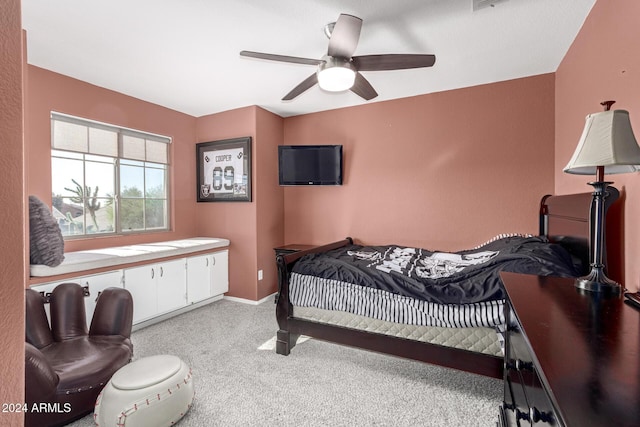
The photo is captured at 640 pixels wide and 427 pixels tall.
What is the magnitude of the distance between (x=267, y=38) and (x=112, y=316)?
7.83 feet

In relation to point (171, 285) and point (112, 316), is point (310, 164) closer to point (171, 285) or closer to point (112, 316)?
point (171, 285)

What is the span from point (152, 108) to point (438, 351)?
404cm

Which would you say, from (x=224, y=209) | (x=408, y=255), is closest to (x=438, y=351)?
(x=408, y=255)

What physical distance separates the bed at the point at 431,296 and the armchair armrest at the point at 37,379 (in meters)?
1.47

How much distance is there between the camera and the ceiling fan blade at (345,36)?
5.59 feet

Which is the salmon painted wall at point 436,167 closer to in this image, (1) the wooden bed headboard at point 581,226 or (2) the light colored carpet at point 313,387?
(1) the wooden bed headboard at point 581,226

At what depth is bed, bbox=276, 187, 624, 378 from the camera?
1.83 m

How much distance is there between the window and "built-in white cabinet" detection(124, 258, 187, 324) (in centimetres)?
75

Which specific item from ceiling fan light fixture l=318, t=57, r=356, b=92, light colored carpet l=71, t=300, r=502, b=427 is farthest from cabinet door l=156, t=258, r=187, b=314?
ceiling fan light fixture l=318, t=57, r=356, b=92

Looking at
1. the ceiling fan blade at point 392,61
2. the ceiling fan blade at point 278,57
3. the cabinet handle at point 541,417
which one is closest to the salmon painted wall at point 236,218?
the ceiling fan blade at point 278,57

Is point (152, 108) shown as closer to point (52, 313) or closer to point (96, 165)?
point (96, 165)

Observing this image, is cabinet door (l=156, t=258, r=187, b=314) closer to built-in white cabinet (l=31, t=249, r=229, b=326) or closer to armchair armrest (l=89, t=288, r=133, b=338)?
built-in white cabinet (l=31, t=249, r=229, b=326)

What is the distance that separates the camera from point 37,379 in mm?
1548

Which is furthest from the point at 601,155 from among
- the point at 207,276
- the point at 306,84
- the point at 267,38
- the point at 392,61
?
the point at 207,276
